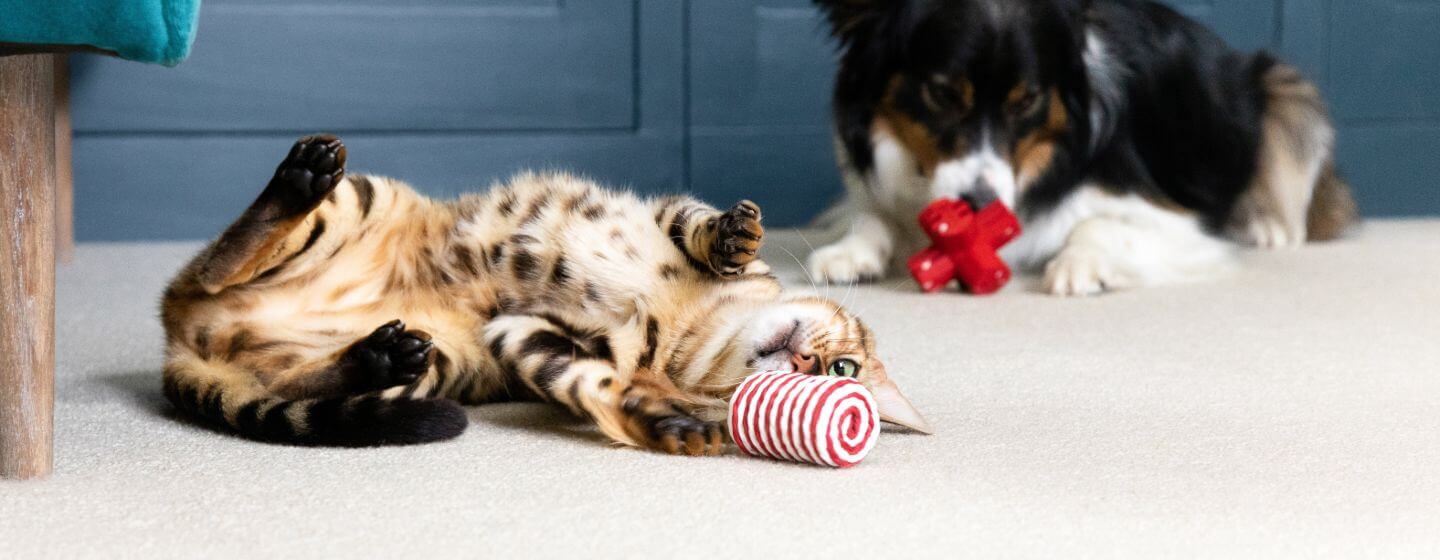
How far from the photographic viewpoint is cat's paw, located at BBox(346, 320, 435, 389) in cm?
124

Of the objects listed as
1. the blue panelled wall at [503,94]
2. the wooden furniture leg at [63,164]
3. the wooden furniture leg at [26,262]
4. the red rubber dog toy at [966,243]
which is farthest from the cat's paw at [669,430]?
the blue panelled wall at [503,94]

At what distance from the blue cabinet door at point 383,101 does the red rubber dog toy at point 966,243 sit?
1227 mm

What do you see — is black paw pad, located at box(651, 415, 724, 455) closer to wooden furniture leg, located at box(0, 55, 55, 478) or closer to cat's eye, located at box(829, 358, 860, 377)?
cat's eye, located at box(829, 358, 860, 377)

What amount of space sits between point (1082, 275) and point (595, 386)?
1356 millimetres

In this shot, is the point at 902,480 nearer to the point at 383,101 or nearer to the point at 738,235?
the point at 738,235

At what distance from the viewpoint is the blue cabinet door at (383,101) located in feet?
10.5

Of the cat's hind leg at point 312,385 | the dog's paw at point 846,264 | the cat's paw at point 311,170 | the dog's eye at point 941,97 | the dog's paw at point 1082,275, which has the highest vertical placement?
the cat's paw at point 311,170

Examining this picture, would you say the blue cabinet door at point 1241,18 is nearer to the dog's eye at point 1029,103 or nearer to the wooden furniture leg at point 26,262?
the dog's eye at point 1029,103

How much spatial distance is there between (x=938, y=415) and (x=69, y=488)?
839mm

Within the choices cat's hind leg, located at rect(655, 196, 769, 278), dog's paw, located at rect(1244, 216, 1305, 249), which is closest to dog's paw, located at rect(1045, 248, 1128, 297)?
dog's paw, located at rect(1244, 216, 1305, 249)

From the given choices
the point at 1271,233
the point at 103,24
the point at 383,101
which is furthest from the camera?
the point at 383,101

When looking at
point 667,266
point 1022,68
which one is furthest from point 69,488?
point 1022,68

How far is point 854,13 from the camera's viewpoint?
258 cm

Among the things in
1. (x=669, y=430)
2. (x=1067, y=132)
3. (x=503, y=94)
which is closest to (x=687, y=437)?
(x=669, y=430)
